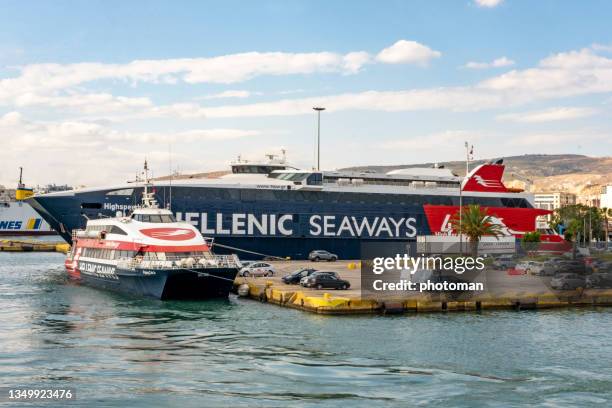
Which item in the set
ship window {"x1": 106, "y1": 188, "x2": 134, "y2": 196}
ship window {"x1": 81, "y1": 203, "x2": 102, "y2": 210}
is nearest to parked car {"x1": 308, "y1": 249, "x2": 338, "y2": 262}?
ship window {"x1": 106, "y1": 188, "x2": 134, "y2": 196}

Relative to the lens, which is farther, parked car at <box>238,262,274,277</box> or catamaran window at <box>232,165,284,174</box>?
catamaran window at <box>232,165,284,174</box>

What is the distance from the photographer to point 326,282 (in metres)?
49.4

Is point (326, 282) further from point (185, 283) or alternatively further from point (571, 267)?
point (571, 267)

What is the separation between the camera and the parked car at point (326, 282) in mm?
48956

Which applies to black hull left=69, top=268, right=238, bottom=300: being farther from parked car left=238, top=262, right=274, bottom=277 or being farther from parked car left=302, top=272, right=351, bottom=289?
parked car left=238, top=262, right=274, bottom=277

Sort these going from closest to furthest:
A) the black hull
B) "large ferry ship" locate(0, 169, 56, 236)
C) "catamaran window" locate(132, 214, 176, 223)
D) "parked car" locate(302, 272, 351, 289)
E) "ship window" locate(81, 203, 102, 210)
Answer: the black hull → "parked car" locate(302, 272, 351, 289) → "catamaran window" locate(132, 214, 176, 223) → "ship window" locate(81, 203, 102, 210) → "large ferry ship" locate(0, 169, 56, 236)

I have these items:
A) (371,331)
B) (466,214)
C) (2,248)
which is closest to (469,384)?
(371,331)

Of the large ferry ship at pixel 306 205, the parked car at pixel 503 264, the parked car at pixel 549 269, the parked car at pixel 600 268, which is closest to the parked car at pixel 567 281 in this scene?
the parked car at pixel 549 269

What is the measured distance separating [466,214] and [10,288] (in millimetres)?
38629

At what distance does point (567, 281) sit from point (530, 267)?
402 inches

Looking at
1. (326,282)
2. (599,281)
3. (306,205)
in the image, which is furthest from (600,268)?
(306,205)

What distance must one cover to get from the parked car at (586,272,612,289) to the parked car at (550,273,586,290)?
0.67 m

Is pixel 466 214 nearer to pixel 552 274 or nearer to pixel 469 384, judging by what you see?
pixel 552 274

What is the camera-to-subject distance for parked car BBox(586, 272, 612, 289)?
50.3m
